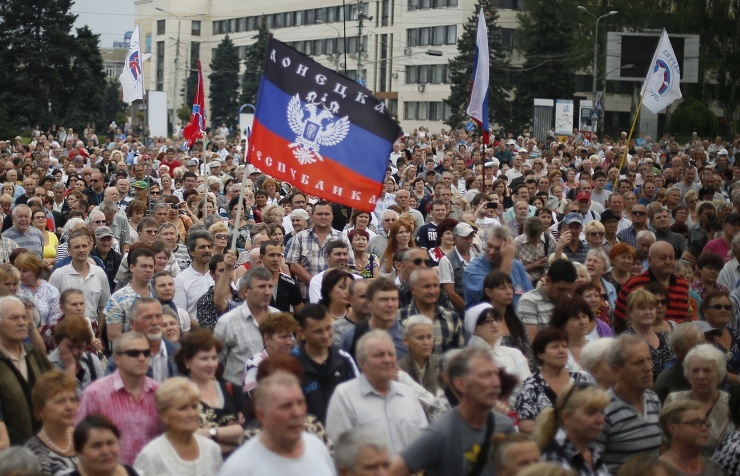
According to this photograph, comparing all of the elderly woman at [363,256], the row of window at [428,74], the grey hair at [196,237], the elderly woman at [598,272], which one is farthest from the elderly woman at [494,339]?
the row of window at [428,74]

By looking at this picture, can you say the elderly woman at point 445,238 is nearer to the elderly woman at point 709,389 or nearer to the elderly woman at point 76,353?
the elderly woman at point 709,389

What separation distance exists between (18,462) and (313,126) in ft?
18.7

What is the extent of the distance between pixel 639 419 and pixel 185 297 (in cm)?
520

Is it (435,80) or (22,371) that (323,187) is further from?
(435,80)

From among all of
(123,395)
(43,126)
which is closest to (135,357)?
(123,395)

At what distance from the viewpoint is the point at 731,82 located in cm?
7681

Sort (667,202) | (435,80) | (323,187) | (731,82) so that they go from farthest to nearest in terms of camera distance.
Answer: (435,80)
(731,82)
(667,202)
(323,187)

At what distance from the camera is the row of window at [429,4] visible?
3349 inches

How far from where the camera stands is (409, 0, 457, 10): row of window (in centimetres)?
8506

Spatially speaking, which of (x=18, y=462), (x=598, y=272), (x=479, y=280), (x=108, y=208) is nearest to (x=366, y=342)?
(x=18, y=462)

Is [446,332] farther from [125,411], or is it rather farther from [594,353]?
[125,411]

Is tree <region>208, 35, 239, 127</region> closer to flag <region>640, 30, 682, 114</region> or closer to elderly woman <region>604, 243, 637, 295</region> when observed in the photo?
flag <region>640, 30, 682, 114</region>

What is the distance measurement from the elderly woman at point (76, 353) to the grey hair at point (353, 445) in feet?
10.8

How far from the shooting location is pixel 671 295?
1161 centimetres
